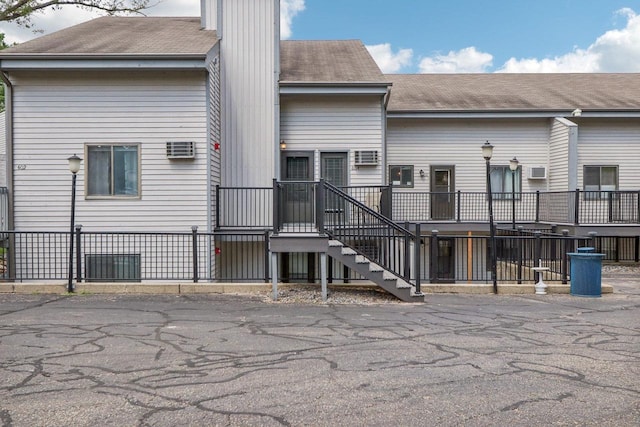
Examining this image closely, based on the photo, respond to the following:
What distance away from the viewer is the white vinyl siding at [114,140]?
14.1m

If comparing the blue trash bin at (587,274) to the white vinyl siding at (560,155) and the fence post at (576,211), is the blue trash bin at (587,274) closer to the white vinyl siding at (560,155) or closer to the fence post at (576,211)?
the fence post at (576,211)

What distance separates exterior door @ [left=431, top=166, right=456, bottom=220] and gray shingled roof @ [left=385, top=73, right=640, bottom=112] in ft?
7.66

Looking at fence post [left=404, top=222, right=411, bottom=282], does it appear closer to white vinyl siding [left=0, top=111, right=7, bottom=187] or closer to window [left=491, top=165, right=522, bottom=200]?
window [left=491, top=165, right=522, bottom=200]

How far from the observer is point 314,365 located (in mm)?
6312

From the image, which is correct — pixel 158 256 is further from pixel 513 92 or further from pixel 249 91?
pixel 513 92

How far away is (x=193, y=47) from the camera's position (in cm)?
1434

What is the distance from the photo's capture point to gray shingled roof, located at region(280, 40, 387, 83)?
16.4m

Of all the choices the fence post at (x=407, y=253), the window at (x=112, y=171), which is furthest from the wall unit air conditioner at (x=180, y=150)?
the fence post at (x=407, y=253)

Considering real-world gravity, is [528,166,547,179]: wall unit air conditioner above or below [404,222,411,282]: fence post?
above

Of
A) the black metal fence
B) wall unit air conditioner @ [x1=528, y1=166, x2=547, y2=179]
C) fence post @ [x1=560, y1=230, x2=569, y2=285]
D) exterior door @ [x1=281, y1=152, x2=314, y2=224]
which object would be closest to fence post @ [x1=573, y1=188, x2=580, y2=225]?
wall unit air conditioner @ [x1=528, y1=166, x2=547, y2=179]

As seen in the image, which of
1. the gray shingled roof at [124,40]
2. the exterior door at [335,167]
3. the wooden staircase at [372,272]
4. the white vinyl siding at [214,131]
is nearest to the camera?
the wooden staircase at [372,272]

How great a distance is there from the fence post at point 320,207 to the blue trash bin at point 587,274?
5.75 meters

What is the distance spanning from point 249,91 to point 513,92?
11784mm

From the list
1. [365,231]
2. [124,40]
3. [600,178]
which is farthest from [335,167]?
[600,178]
